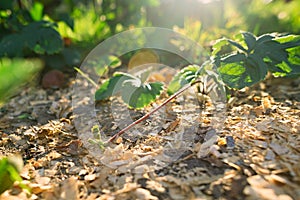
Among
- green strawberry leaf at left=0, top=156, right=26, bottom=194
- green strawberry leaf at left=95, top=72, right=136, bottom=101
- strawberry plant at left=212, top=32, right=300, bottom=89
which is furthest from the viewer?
green strawberry leaf at left=95, top=72, right=136, bottom=101

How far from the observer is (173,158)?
1.14 m

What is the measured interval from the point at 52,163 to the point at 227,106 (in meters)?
0.81

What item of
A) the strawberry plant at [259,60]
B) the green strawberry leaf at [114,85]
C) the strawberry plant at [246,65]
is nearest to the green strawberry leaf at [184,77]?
the strawberry plant at [246,65]

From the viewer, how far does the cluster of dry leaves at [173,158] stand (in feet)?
3.22

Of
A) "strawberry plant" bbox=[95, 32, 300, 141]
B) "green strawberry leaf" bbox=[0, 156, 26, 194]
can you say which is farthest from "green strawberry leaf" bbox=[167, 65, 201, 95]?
"green strawberry leaf" bbox=[0, 156, 26, 194]

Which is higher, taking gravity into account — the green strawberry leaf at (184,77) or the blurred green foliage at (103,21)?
the blurred green foliage at (103,21)

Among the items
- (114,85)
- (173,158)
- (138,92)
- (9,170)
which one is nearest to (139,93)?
(138,92)

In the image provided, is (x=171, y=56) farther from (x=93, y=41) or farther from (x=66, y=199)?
(x=66, y=199)

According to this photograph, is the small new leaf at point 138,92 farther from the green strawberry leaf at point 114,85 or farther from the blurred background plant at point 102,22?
the blurred background plant at point 102,22

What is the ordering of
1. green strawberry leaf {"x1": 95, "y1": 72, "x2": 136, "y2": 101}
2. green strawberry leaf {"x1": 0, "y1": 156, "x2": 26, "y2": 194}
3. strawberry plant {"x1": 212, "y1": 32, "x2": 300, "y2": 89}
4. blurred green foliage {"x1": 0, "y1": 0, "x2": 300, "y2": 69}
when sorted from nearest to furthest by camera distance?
1. green strawberry leaf {"x1": 0, "y1": 156, "x2": 26, "y2": 194}
2. strawberry plant {"x1": 212, "y1": 32, "x2": 300, "y2": 89}
3. green strawberry leaf {"x1": 95, "y1": 72, "x2": 136, "y2": 101}
4. blurred green foliage {"x1": 0, "y1": 0, "x2": 300, "y2": 69}

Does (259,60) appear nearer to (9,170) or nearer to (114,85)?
(114,85)

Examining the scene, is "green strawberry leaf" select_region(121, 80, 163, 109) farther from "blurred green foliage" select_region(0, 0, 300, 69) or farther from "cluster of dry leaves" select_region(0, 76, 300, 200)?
"blurred green foliage" select_region(0, 0, 300, 69)

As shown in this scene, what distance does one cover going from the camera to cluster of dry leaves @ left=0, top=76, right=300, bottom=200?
98 centimetres

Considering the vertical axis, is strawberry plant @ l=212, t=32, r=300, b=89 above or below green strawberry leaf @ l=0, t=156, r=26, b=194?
above
